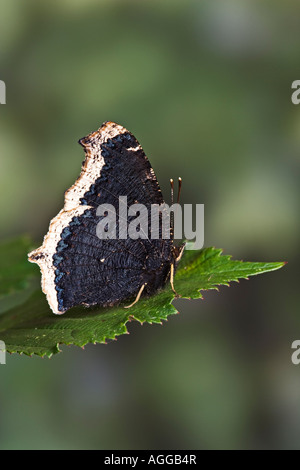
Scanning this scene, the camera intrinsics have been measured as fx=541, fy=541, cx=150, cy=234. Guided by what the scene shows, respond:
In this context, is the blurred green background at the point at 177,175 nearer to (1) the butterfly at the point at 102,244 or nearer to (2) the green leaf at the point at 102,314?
(2) the green leaf at the point at 102,314

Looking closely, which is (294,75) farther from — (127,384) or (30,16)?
(127,384)

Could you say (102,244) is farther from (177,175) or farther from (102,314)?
(177,175)

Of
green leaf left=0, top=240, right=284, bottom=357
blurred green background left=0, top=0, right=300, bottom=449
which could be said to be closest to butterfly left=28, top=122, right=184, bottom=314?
green leaf left=0, top=240, right=284, bottom=357

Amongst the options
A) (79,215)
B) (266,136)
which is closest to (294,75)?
(266,136)

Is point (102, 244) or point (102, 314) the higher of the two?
point (102, 244)

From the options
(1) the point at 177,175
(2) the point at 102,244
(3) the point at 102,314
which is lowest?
(3) the point at 102,314

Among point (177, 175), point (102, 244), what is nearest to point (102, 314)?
point (102, 244)

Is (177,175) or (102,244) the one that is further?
(177,175)
